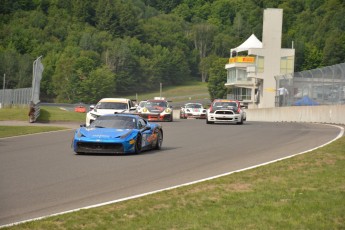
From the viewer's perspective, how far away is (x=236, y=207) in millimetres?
10320

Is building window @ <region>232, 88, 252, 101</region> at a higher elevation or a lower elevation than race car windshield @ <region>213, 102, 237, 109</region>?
higher

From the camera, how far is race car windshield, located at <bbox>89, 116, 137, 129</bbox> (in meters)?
20.1

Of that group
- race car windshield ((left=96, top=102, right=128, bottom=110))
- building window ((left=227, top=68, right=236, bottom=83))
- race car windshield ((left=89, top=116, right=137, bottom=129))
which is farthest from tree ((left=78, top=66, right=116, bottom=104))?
Result: race car windshield ((left=89, top=116, right=137, bottom=129))

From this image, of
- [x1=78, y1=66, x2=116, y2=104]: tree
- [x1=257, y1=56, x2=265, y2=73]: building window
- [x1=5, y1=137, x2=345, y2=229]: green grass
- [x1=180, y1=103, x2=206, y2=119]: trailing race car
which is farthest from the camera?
[x1=78, y1=66, x2=116, y2=104]: tree

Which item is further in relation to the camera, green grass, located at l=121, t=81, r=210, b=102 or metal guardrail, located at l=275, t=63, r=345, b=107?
green grass, located at l=121, t=81, r=210, b=102

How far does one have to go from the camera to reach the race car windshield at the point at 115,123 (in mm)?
20062

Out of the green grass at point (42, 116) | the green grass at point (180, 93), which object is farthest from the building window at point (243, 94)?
the green grass at point (42, 116)

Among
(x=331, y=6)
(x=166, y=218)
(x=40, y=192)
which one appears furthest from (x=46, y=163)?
(x=331, y=6)

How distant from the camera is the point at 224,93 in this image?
15062 centimetres

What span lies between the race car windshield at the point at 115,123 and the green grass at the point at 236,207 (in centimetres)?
661

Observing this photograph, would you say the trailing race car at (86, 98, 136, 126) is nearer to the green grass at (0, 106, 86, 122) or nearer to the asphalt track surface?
the green grass at (0, 106, 86, 122)

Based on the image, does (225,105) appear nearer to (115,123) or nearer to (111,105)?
(111,105)

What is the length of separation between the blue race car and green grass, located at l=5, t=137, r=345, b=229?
560 cm

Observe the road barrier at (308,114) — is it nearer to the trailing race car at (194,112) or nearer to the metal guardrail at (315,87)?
the metal guardrail at (315,87)
